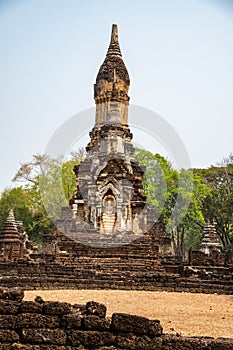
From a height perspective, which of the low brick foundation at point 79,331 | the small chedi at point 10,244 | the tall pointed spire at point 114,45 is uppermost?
the tall pointed spire at point 114,45

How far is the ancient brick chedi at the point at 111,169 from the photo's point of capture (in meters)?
30.5

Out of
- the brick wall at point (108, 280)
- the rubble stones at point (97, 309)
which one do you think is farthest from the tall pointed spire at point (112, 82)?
the rubble stones at point (97, 309)

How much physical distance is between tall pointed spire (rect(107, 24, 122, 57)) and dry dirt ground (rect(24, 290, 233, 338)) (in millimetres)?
24878

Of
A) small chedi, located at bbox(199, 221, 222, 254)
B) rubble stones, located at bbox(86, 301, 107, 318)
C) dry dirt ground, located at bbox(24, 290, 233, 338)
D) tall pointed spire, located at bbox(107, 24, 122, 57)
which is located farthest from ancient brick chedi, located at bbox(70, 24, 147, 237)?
rubble stones, located at bbox(86, 301, 107, 318)

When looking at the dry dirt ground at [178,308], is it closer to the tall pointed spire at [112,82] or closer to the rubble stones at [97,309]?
the rubble stones at [97,309]

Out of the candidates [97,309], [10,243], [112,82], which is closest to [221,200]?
[112,82]

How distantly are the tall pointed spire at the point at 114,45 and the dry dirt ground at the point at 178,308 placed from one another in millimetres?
24878

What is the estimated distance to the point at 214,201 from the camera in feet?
154

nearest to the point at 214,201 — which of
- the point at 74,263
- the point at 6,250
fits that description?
the point at 6,250

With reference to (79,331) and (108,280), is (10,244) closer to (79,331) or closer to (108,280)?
(108,280)

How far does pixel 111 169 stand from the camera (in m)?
30.7

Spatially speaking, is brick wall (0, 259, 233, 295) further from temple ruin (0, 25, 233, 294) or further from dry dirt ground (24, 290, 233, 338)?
dry dirt ground (24, 290, 233, 338)

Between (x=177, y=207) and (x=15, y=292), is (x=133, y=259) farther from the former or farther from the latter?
(x=177, y=207)

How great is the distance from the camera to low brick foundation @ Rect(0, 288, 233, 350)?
5.29 metres
